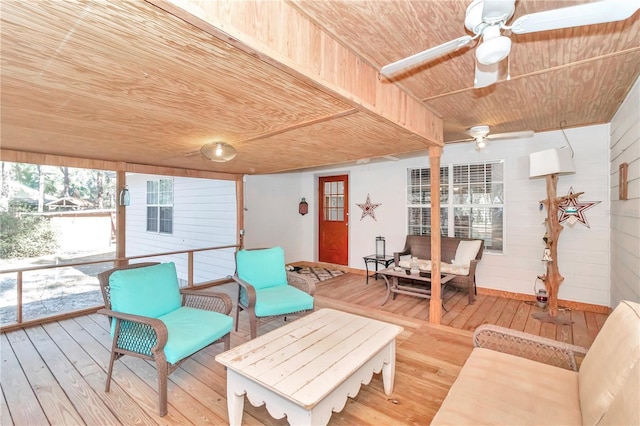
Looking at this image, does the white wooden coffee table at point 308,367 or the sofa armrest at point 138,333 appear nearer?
the white wooden coffee table at point 308,367

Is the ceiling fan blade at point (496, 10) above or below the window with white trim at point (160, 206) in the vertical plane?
above

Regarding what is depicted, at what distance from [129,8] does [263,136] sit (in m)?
2.02

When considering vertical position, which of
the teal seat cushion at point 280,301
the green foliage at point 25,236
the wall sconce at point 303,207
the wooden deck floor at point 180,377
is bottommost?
the wooden deck floor at point 180,377

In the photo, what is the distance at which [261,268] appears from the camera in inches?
142

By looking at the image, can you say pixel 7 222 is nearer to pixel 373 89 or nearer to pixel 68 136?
pixel 68 136

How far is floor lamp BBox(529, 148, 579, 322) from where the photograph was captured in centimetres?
341

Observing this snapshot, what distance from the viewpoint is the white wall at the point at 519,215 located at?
13.0 ft

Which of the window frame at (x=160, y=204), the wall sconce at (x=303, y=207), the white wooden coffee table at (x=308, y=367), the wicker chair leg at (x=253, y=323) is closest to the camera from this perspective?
the white wooden coffee table at (x=308, y=367)

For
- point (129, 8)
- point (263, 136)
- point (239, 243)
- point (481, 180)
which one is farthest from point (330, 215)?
point (129, 8)

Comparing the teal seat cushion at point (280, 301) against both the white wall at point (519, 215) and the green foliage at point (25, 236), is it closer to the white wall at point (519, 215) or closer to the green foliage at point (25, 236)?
the white wall at point (519, 215)

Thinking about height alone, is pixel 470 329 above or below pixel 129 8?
below

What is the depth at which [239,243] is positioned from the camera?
19.1 ft

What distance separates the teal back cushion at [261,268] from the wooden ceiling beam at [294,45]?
225cm

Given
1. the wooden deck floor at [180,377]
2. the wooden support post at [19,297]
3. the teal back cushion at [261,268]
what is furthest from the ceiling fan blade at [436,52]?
the wooden support post at [19,297]
